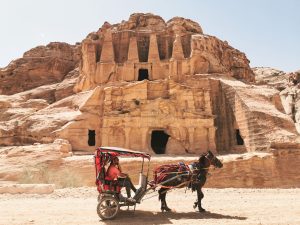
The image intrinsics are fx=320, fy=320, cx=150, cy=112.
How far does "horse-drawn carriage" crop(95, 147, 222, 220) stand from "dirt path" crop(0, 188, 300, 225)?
1.26 feet

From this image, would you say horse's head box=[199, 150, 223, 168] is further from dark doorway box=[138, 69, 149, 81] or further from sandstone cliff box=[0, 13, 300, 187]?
dark doorway box=[138, 69, 149, 81]

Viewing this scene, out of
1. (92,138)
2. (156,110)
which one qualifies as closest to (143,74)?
(156,110)

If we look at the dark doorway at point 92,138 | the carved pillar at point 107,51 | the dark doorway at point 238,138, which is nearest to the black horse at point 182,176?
the dark doorway at point 92,138

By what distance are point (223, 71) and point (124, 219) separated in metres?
35.4

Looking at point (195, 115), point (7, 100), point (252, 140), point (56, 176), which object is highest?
point (7, 100)

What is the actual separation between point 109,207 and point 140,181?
51.4 inches

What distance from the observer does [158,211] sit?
9.95 m

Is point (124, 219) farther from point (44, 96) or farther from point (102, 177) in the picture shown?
point (44, 96)

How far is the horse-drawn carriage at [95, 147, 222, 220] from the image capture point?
29.5ft

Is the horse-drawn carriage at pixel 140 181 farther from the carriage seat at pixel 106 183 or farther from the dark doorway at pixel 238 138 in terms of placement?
the dark doorway at pixel 238 138

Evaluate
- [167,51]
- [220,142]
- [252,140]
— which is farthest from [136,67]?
[252,140]

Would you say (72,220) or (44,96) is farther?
(44,96)

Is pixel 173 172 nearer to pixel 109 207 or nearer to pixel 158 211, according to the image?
pixel 158 211

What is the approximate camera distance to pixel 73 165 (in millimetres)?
23375
